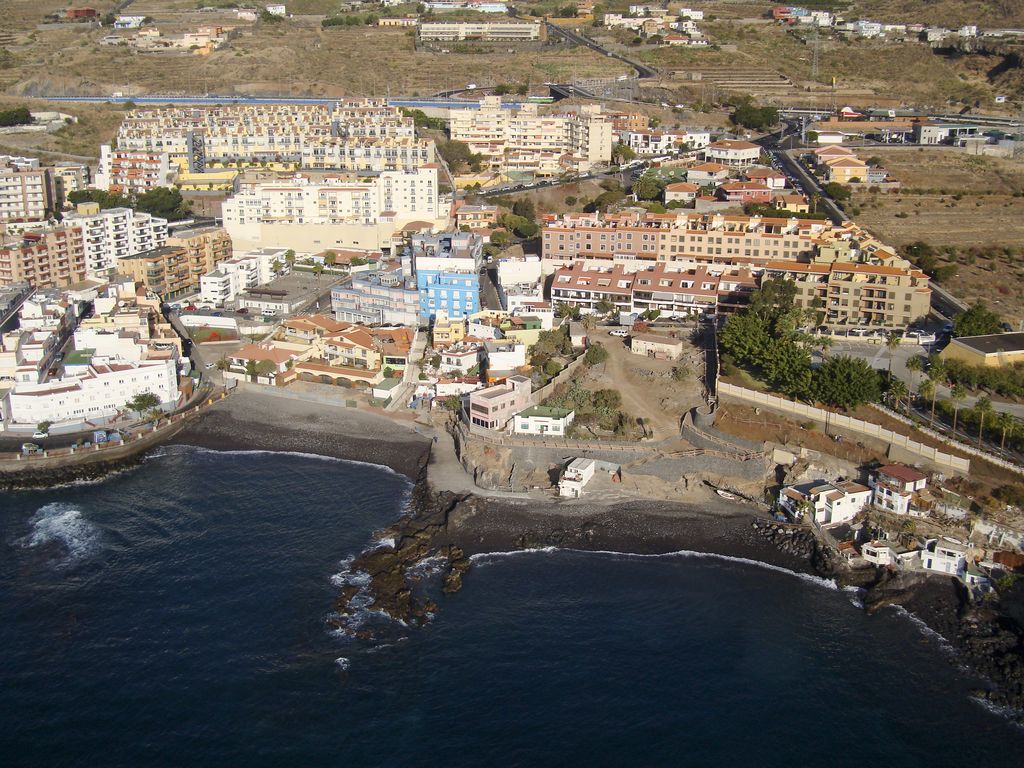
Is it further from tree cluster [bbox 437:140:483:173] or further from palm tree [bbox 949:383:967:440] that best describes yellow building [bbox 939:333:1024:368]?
tree cluster [bbox 437:140:483:173]

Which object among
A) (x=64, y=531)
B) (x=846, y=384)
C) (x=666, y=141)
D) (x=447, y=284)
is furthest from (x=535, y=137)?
(x=64, y=531)

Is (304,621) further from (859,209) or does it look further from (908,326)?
(859,209)

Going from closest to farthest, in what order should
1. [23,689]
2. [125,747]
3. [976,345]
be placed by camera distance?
[125,747] < [23,689] < [976,345]

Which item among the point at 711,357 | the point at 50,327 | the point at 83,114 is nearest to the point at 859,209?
the point at 711,357

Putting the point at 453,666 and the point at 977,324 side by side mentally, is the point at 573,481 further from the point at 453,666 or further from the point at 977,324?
the point at 977,324

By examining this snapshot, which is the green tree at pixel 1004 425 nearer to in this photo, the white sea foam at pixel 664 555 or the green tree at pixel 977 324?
the green tree at pixel 977 324

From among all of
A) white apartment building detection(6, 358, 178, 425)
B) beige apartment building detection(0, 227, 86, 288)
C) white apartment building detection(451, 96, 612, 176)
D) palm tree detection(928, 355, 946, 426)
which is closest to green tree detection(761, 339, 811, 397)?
palm tree detection(928, 355, 946, 426)

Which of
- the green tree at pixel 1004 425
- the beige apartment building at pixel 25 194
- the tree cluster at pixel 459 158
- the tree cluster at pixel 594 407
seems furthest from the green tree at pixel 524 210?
the green tree at pixel 1004 425
